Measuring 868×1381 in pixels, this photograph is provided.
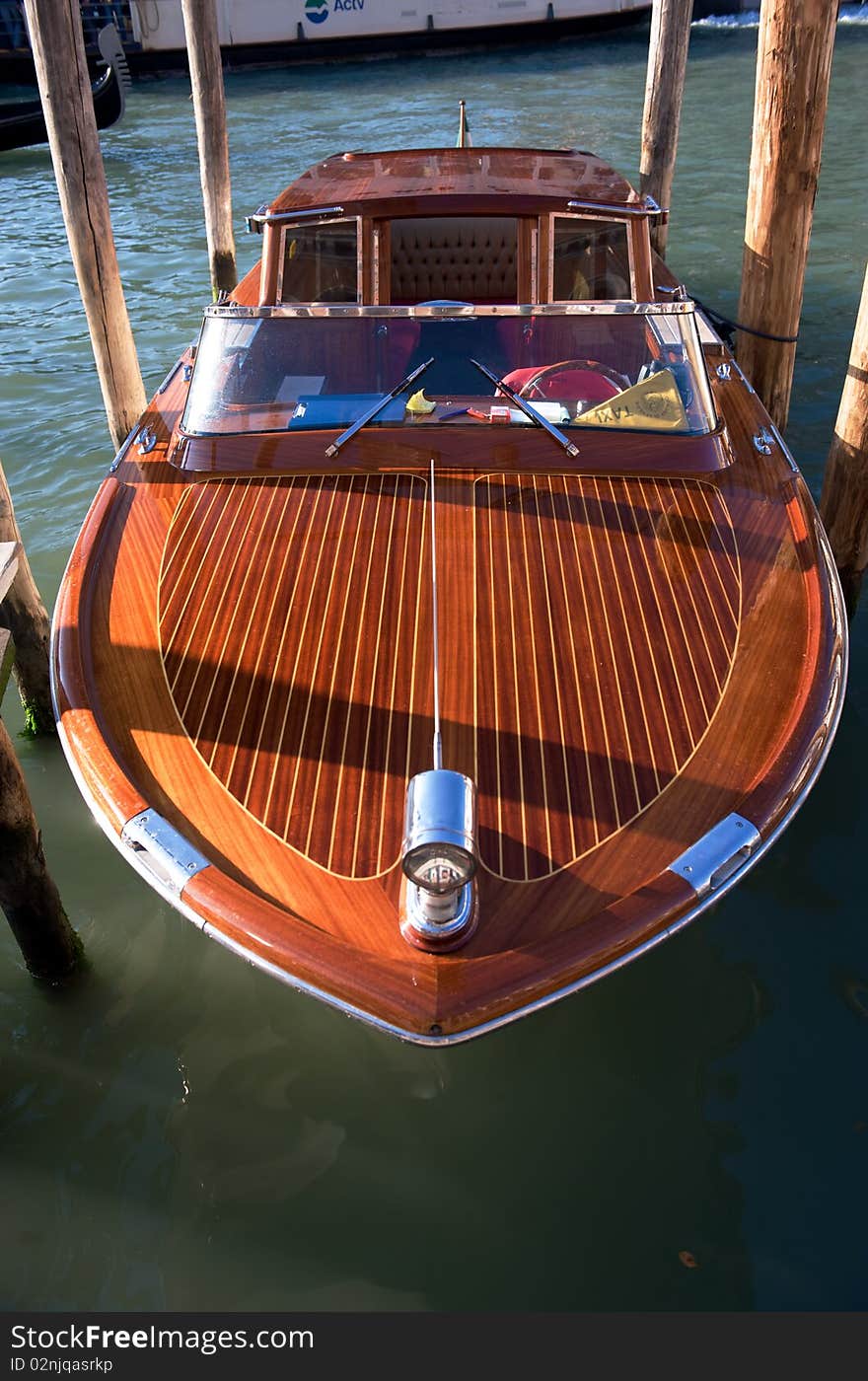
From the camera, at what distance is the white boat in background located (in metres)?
22.1

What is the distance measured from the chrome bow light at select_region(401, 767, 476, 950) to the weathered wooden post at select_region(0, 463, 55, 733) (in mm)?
2369

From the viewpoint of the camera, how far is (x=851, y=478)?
13.7ft

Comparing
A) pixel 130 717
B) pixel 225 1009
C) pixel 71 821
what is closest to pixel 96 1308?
pixel 225 1009

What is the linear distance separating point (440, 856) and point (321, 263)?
3.82 m

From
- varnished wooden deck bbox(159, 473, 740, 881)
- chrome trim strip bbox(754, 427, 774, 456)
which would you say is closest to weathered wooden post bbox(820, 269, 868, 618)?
chrome trim strip bbox(754, 427, 774, 456)

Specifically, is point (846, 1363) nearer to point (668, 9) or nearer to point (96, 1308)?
point (96, 1308)

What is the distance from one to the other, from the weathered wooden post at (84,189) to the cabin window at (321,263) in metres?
1.09

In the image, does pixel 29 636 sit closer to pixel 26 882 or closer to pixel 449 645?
pixel 26 882

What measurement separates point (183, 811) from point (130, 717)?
0.42 meters

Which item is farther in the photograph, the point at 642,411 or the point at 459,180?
the point at 459,180

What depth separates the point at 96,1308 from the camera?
2.51 metres

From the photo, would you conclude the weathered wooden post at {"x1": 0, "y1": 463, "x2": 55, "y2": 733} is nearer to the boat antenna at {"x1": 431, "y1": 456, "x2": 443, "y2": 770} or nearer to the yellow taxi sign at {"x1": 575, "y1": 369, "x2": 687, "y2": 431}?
the boat antenna at {"x1": 431, "y1": 456, "x2": 443, "y2": 770}

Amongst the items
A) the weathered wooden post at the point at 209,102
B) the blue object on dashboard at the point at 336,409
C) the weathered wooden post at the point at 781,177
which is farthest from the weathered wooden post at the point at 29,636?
the weathered wooden post at the point at 209,102

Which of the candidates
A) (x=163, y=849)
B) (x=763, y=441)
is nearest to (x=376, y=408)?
(x=763, y=441)
